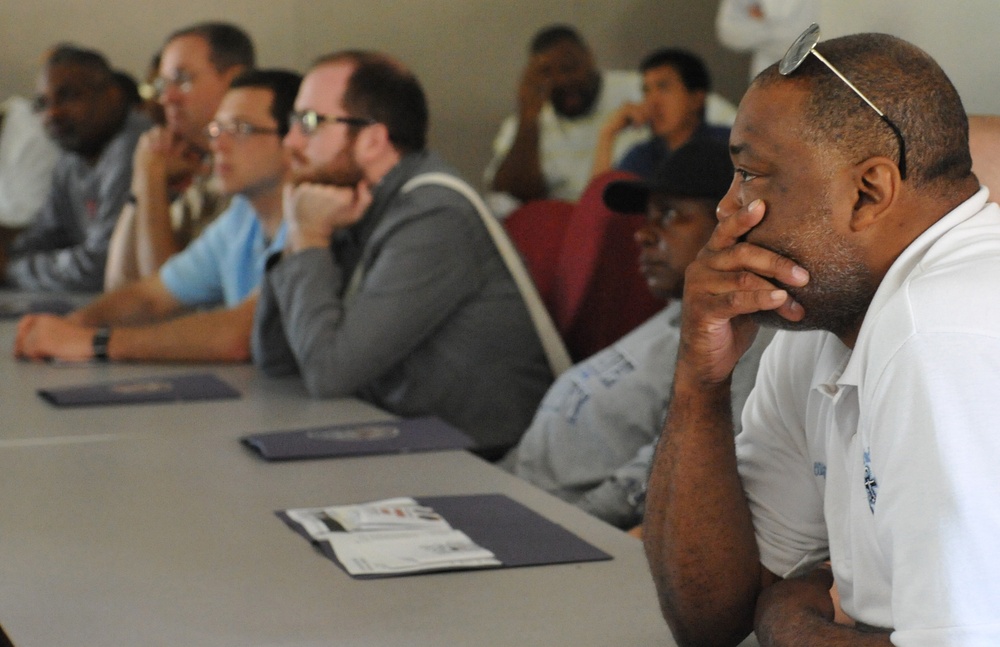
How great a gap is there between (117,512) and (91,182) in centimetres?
343

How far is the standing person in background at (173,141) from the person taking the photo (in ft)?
12.5

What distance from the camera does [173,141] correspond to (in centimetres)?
393

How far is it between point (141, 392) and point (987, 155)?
168 cm

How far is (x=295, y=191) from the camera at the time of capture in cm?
261

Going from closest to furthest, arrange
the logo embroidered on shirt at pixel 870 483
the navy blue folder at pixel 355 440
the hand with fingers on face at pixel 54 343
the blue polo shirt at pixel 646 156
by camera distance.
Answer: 1. the logo embroidered on shirt at pixel 870 483
2. the navy blue folder at pixel 355 440
3. the hand with fingers on face at pixel 54 343
4. the blue polo shirt at pixel 646 156

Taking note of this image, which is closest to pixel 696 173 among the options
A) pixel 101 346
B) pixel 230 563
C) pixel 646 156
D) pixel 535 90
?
pixel 230 563

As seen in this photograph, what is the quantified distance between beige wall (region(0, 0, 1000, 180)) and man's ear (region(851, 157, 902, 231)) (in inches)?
225

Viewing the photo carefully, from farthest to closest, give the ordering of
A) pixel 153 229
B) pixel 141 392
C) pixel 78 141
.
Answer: pixel 78 141
pixel 153 229
pixel 141 392

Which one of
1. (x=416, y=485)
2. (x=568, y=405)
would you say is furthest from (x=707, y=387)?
(x=568, y=405)

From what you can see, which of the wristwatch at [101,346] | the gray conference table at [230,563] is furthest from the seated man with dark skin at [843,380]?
the wristwatch at [101,346]

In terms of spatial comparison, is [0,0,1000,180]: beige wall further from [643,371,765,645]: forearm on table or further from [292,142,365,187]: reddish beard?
[643,371,765,645]: forearm on table

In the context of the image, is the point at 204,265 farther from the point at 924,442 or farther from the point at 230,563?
the point at 924,442

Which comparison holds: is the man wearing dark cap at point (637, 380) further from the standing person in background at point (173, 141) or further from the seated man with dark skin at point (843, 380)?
the standing person in background at point (173, 141)

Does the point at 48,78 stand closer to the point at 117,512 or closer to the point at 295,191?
the point at 295,191
